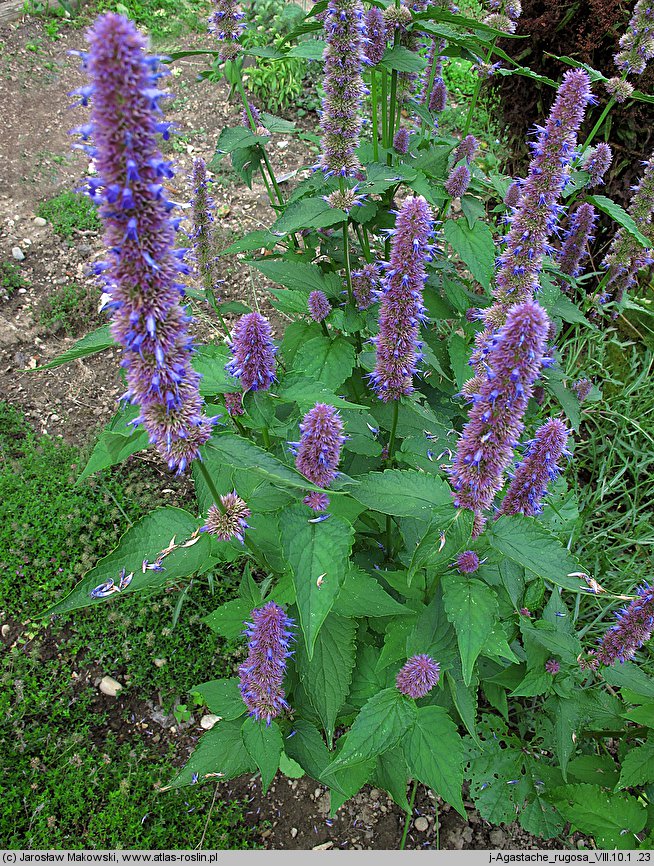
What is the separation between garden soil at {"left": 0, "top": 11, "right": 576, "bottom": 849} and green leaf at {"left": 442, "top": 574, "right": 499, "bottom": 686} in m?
1.52

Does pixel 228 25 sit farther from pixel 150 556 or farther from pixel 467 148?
pixel 150 556

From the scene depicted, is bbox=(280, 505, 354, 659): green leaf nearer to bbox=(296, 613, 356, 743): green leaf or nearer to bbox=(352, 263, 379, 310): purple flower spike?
bbox=(296, 613, 356, 743): green leaf

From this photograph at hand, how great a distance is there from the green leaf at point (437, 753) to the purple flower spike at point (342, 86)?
7.69 ft

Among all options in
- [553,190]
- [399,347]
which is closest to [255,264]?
[399,347]

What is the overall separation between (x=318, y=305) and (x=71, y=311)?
12.0 ft

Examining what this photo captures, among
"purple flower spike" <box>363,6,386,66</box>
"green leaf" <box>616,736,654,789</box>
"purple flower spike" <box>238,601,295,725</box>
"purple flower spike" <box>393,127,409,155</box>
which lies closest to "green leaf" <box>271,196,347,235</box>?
"purple flower spike" <box>363,6,386,66</box>

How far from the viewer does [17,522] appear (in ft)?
13.9

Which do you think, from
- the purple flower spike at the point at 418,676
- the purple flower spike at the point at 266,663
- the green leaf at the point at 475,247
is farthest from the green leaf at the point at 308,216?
the purple flower spike at the point at 418,676

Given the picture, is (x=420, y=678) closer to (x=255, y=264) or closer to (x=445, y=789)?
(x=445, y=789)

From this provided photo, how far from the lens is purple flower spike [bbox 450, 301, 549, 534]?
1716 mm

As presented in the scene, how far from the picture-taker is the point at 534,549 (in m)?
2.03

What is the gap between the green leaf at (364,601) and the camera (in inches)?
88.3

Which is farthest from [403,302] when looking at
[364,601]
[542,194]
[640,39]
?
[640,39]

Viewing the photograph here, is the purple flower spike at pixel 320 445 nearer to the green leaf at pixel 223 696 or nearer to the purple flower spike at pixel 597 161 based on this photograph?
the green leaf at pixel 223 696
